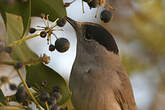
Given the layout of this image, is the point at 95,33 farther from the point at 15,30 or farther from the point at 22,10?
the point at 22,10

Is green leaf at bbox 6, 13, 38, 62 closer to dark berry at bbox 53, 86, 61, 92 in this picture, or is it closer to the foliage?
the foliage

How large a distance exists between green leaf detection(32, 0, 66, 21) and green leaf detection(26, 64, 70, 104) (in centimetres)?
40

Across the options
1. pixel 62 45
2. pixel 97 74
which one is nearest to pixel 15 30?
pixel 62 45

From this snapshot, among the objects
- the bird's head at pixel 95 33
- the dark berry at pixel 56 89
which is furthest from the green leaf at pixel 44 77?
the bird's head at pixel 95 33

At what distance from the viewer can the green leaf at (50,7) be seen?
8.08ft

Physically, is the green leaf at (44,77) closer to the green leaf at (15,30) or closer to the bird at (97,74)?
the green leaf at (15,30)

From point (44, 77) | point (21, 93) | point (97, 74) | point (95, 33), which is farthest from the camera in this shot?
point (95, 33)

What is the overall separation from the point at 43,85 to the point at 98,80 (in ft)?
4.47

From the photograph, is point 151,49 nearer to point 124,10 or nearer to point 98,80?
point 124,10

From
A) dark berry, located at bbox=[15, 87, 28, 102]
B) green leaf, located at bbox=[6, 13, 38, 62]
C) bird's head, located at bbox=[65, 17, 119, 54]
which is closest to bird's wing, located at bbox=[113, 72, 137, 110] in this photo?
bird's head, located at bbox=[65, 17, 119, 54]

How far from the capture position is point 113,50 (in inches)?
161

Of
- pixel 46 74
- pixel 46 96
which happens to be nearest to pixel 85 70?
pixel 46 74

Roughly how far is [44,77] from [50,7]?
0.53 m

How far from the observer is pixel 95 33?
12.9ft
